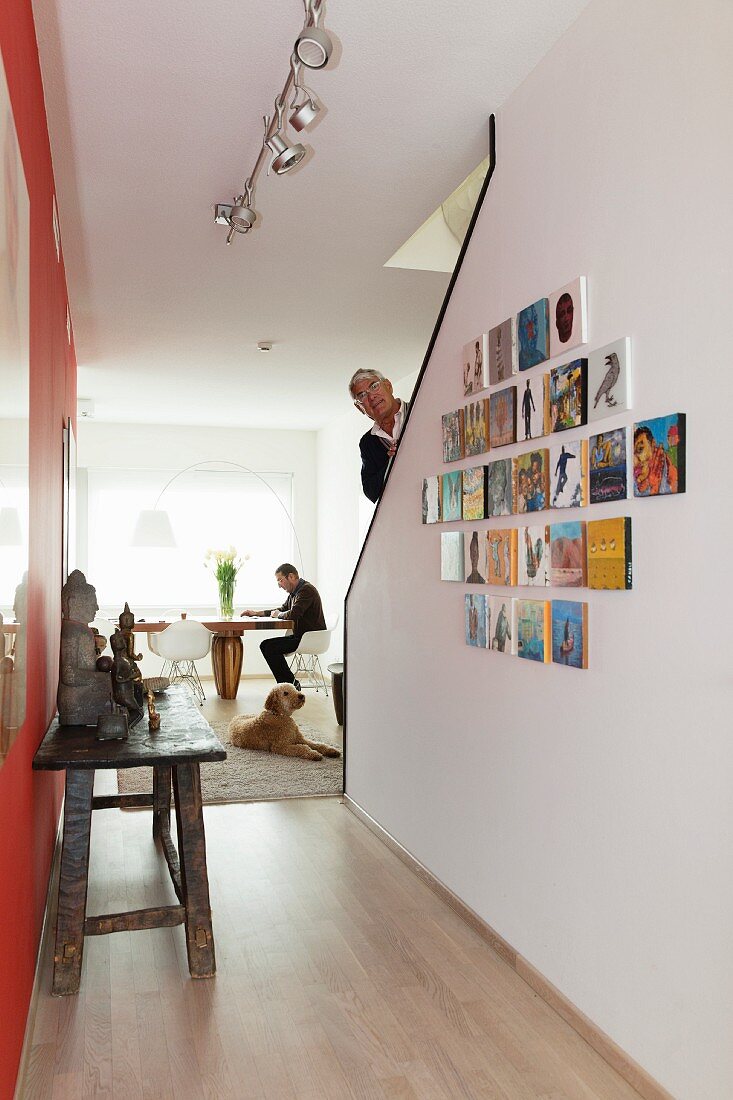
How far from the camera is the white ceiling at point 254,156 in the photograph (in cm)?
258

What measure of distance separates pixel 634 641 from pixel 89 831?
5.30 ft

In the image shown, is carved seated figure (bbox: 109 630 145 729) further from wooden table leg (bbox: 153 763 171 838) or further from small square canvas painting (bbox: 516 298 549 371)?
small square canvas painting (bbox: 516 298 549 371)

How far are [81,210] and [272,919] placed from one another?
9.55 ft

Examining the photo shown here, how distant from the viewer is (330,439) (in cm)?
958

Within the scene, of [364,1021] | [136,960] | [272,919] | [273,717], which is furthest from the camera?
[273,717]

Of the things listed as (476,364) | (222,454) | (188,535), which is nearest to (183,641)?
(188,535)

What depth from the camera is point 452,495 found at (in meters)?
3.28

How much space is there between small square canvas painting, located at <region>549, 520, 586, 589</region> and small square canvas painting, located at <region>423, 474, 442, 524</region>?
0.94 meters

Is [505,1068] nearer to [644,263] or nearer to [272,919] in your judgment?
[272,919]

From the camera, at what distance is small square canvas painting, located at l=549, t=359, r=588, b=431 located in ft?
7.73

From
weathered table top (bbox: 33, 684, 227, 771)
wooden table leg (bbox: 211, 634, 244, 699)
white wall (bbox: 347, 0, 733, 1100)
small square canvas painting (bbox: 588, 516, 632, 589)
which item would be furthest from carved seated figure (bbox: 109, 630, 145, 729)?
wooden table leg (bbox: 211, 634, 244, 699)

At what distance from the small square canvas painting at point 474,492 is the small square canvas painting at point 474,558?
66mm

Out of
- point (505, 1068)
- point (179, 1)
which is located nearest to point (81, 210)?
point (179, 1)

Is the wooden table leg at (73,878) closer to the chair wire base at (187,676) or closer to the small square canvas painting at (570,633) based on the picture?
the small square canvas painting at (570,633)
